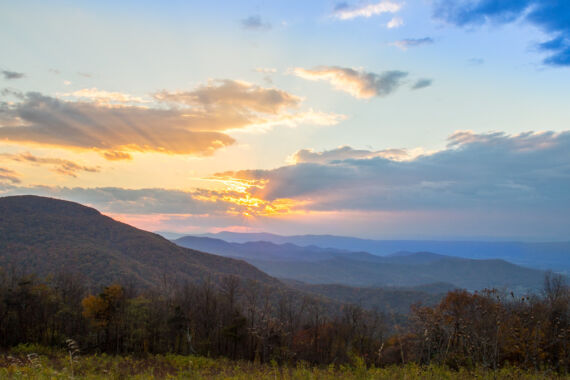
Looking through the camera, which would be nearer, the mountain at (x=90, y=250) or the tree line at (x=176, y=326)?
the tree line at (x=176, y=326)

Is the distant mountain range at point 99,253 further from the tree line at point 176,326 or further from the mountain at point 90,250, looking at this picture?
the tree line at point 176,326

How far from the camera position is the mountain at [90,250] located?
11728 cm

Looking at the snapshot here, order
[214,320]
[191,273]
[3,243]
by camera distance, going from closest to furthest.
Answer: [214,320] < [3,243] < [191,273]

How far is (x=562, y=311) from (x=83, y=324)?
5531 centimetres

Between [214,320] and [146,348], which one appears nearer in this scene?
[146,348]

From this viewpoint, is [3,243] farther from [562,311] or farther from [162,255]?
[562,311]

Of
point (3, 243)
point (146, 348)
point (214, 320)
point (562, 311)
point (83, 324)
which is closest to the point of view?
point (562, 311)

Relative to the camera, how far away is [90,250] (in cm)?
13788

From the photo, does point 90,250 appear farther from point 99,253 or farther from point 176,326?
point 176,326

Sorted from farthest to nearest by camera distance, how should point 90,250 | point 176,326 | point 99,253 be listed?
point 90,250, point 99,253, point 176,326

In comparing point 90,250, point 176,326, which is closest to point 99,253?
point 90,250

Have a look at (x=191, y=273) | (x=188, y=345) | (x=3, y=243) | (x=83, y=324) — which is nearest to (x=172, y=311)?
(x=188, y=345)

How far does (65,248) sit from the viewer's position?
13675 cm

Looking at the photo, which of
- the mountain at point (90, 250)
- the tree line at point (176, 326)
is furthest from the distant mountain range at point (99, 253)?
the tree line at point (176, 326)
